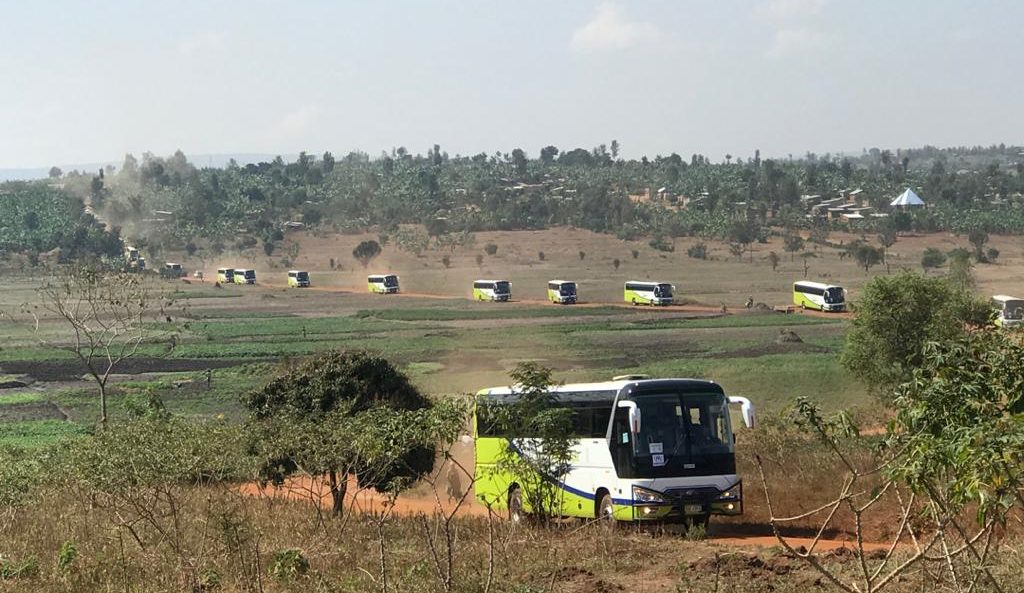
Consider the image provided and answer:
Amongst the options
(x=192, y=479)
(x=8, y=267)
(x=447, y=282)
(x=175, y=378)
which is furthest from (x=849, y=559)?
(x=8, y=267)

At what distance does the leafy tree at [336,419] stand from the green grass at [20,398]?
37279 mm

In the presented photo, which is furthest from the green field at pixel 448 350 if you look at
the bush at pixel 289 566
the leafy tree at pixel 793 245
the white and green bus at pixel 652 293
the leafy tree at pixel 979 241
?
the leafy tree at pixel 793 245

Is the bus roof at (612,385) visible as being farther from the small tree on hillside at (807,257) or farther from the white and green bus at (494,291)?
the small tree on hillside at (807,257)

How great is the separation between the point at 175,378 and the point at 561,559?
58766 millimetres

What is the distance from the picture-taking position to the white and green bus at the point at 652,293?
358ft

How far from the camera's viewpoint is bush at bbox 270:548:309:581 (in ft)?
55.9

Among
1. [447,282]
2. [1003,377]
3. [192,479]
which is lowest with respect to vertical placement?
[447,282]

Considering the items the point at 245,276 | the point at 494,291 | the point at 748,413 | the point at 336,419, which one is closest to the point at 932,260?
the point at 494,291

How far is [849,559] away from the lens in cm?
1748

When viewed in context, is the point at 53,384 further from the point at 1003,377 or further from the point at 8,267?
the point at 8,267

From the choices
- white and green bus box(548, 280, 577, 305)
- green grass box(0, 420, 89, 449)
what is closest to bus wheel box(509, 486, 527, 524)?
green grass box(0, 420, 89, 449)

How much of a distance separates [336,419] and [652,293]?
268 feet

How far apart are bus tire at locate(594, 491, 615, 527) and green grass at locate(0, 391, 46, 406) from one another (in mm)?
49127

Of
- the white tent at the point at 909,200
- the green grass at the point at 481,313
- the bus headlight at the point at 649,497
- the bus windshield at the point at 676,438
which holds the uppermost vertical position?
the bus windshield at the point at 676,438
